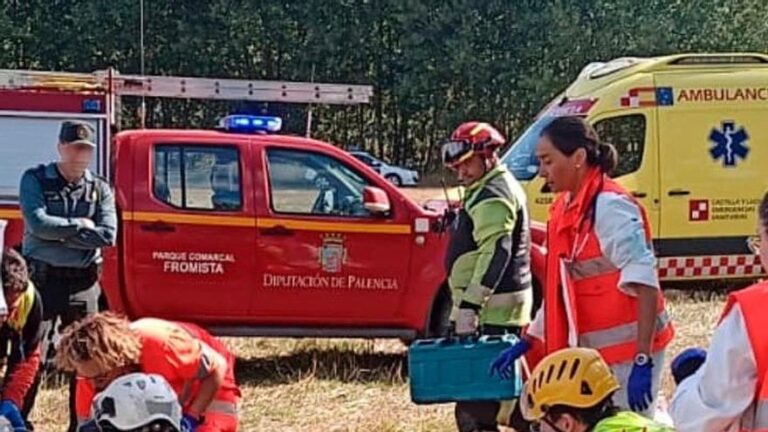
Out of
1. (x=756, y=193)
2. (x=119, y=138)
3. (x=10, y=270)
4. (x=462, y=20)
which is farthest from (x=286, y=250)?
(x=462, y=20)

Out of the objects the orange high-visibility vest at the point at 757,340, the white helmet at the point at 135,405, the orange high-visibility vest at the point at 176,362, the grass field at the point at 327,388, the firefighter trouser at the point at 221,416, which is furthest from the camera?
the grass field at the point at 327,388

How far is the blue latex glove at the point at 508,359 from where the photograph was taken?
5145 mm

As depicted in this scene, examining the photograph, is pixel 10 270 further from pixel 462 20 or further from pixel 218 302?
pixel 462 20

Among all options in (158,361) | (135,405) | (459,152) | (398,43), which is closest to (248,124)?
(459,152)

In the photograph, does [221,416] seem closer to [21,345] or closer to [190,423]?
[190,423]

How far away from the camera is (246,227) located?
871 centimetres

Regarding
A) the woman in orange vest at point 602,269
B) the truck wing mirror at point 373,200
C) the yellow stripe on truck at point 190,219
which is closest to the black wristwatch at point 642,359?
the woman in orange vest at point 602,269

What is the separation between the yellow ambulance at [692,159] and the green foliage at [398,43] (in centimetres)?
2558

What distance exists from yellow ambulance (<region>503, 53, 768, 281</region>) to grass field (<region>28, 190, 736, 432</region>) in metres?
1.11

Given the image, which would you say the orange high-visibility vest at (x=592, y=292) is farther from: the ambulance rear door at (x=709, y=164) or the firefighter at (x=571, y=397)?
the ambulance rear door at (x=709, y=164)

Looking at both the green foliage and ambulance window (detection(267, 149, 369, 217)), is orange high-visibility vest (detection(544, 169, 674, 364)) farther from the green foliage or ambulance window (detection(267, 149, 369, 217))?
the green foliage

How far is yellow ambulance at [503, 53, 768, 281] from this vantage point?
11.9m

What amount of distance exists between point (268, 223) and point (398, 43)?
104 ft

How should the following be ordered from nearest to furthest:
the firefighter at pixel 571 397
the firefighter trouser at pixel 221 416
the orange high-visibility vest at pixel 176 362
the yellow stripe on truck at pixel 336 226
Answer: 1. the firefighter at pixel 571 397
2. the orange high-visibility vest at pixel 176 362
3. the firefighter trouser at pixel 221 416
4. the yellow stripe on truck at pixel 336 226
